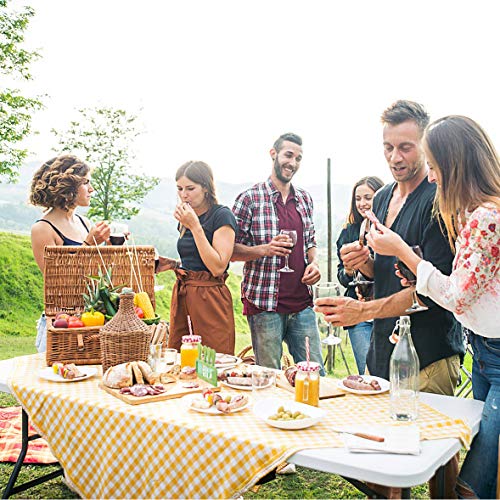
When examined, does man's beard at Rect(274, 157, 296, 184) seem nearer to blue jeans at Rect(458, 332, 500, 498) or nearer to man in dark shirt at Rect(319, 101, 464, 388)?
man in dark shirt at Rect(319, 101, 464, 388)

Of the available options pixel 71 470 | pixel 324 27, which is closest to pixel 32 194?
pixel 71 470

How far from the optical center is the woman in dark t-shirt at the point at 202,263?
3541 mm

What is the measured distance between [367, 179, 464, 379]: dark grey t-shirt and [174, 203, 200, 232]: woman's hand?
119cm

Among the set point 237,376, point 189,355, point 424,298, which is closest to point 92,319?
point 189,355

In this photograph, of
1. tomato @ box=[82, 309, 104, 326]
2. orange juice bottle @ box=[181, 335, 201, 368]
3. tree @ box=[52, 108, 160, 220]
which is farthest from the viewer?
tree @ box=[52, 108, 160, 220]

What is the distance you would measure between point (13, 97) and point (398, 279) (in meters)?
10.7

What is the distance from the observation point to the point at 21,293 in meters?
10.4

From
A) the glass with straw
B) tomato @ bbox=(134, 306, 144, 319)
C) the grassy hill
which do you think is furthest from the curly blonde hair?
the grassy hill

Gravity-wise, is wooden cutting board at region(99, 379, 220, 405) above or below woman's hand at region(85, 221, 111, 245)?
below

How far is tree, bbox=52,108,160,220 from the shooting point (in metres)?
10.7

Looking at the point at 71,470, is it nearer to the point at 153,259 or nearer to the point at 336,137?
the point at 153,259

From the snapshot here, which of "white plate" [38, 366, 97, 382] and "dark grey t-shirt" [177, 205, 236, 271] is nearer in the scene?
"white plate" [38, 366, 97, 382]

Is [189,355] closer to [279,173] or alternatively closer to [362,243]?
[362,243]

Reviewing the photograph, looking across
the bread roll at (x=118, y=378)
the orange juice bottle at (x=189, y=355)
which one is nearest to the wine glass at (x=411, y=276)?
the orange juice bottle at (x=189, y=355)
